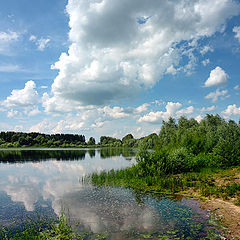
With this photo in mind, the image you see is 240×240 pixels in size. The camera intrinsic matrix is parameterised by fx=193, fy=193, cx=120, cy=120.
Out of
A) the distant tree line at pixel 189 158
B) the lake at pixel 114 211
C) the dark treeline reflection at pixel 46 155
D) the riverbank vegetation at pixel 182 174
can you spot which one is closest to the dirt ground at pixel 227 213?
the lake at pixel 114 211

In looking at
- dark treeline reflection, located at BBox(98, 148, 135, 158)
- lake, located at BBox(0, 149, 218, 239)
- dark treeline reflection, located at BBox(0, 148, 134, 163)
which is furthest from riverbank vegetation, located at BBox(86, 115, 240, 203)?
dark treeline reflection, located at BBox(98, 148, 135, 158)

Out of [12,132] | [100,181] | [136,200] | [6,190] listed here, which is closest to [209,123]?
[100,181]

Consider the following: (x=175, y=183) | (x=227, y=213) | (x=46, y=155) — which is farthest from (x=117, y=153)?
(x=227, y=213)

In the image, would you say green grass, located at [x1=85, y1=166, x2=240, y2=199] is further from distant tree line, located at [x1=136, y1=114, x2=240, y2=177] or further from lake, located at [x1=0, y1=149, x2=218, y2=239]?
lake, located at [x1=0, y1=149, x2=218, y2=239]

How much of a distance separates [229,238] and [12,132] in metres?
206

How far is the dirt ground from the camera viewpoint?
31.2 feet

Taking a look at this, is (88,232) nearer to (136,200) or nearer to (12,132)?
(136,200)

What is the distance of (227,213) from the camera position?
39.5 ft

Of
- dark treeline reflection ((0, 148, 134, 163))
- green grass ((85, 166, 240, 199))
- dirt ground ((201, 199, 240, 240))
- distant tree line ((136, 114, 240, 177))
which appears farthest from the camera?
dark treeline reflection ((0, 148, 134, 163))

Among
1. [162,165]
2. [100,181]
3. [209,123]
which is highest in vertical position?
[209,123]

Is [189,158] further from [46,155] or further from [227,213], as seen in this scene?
[46,155]

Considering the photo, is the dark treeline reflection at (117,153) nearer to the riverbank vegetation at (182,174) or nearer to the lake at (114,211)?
the riverbank vegetation at (182,174)

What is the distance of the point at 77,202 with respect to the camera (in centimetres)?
1596

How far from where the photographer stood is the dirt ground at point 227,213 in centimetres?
952
